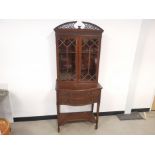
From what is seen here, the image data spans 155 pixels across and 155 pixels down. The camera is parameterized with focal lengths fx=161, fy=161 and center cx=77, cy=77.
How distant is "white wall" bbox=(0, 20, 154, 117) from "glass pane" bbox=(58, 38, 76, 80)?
16 cm

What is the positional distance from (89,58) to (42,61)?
2.43 feet

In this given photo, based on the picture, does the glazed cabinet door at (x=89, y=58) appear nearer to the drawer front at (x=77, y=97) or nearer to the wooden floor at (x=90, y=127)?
the drawer front at (x=77, y=97)

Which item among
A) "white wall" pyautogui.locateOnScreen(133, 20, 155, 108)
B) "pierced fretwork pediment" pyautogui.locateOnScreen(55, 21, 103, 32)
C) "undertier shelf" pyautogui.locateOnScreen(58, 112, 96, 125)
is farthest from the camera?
"undertier shelf" pyautogui.locateOnScreen(58, 112, 96, 125)

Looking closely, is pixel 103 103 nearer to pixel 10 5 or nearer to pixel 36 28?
pixel 36 28

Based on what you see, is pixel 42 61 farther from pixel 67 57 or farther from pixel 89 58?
pixel 89 58

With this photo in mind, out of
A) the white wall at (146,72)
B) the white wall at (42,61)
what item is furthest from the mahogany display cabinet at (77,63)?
the white wall at (146,72)

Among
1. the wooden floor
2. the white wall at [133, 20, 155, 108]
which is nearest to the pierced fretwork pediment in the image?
the white wall at [133, 20, 155, 108]

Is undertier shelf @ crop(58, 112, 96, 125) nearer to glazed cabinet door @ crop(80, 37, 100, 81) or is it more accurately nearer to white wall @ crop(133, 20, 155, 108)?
glazed cabinet door @ crop(80, 37, 100, 81)

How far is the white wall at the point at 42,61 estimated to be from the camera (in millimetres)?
2344

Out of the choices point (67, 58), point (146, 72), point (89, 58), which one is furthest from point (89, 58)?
point (146, 72)

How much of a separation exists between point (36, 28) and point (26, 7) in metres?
2.21

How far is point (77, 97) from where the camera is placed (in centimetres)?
247

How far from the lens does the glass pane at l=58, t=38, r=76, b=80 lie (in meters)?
2.34

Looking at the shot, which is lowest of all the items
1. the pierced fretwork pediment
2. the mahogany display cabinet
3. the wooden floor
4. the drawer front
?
the wooden floor
